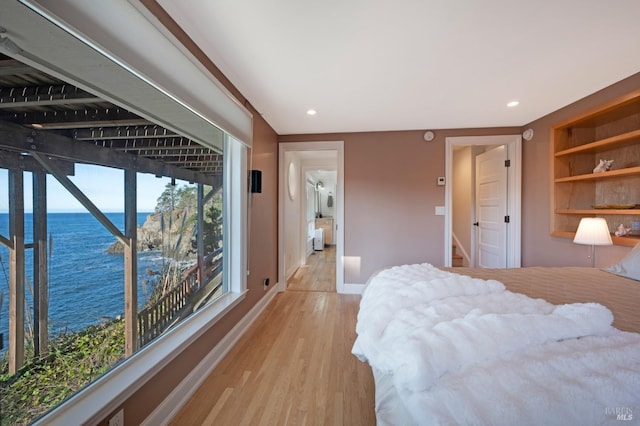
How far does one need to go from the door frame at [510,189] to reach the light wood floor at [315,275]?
1.76 metres

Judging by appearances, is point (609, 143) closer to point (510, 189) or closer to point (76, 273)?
point (510, 189)

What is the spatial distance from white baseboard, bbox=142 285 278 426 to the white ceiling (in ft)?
6.93

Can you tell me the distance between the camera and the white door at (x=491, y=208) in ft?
10.3

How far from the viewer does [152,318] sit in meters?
1.36

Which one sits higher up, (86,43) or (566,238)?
(86,43)

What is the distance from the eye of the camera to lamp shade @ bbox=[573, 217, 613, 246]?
6.40 ft

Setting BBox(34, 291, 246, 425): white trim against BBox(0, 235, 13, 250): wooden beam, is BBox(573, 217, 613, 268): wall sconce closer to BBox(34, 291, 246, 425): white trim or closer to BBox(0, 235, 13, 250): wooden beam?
BBox(34, 291, 246, 425): white trim

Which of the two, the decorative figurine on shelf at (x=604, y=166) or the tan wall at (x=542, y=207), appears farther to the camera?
the tan wall at (x=542, y=207)

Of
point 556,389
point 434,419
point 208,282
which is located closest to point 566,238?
point 556,389

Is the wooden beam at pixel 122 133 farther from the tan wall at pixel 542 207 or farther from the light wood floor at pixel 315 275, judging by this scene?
the tan wall at pixel 542 207

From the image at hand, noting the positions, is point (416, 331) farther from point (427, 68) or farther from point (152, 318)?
point (427, 68)

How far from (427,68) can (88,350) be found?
8.51 ft

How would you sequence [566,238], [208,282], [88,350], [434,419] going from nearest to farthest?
[434,419]
[88,350]
[208,282]
[566,238]

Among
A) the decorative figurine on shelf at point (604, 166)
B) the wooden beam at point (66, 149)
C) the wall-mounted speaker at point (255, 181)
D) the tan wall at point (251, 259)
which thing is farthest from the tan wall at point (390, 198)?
the wooden beam at point (66, 149)
